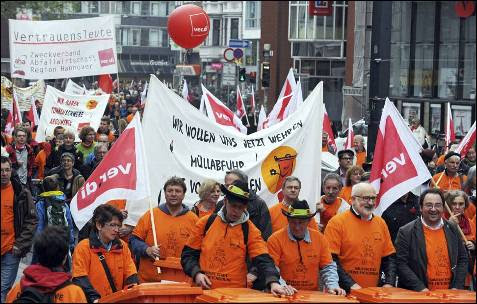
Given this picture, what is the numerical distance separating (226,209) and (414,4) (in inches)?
1229

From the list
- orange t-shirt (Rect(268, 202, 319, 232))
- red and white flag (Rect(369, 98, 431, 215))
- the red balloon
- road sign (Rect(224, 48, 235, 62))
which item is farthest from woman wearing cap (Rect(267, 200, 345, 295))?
road sign (Rect(224, 48, 235, 62))

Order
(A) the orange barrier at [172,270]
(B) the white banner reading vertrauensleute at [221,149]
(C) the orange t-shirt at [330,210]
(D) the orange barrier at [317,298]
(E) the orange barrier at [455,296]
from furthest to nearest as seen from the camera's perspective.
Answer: (B) the white banner reading vertrauensleute at [221,149] → (C) the orange t-shirt at [330,210] → (A) the orange barrier at [172,270] → (E) the orange barrier at [455,296] → (D) the orange barrier at [317,298]

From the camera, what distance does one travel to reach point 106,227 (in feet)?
27.6

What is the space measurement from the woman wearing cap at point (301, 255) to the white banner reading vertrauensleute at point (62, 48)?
1308 centimetres

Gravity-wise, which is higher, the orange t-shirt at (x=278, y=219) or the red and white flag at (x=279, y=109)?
the red and white flag at (x=279, y=109)

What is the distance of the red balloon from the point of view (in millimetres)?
19188

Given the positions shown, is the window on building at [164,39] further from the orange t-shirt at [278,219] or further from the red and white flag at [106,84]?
the orange t-shirt at [278,219]

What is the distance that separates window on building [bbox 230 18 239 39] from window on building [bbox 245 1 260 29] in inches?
293

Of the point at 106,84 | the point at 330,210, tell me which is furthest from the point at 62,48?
the point at 330,210

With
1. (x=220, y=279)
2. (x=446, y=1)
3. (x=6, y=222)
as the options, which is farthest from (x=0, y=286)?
(x=446, y=1)

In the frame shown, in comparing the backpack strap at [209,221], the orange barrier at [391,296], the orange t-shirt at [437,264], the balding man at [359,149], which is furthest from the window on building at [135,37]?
the orange barrier at [391,296]

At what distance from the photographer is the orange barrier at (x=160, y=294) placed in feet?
23.4

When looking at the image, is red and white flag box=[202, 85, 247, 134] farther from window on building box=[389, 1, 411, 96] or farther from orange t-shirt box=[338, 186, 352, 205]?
window on building box=[389, 1, 411, 96]

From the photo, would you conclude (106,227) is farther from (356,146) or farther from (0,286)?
(356,146)
